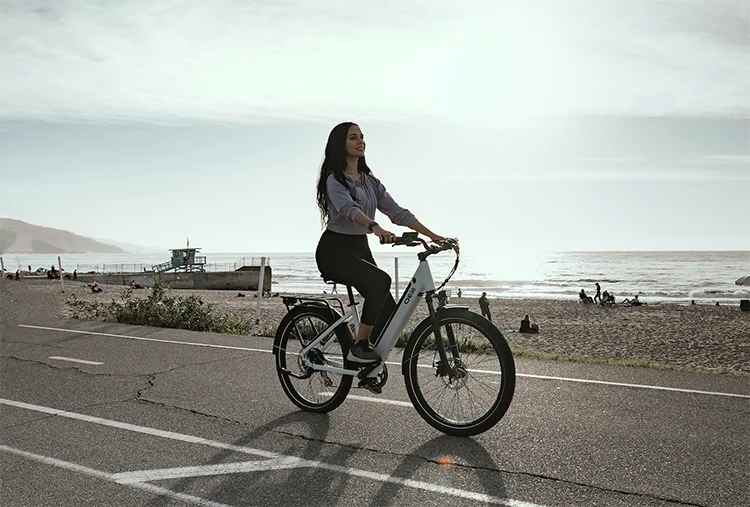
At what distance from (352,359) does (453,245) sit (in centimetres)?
124

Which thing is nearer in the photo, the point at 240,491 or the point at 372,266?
the point at 240,491

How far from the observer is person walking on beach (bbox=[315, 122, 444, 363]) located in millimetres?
4883

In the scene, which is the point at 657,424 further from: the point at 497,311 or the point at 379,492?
the point at 497,311

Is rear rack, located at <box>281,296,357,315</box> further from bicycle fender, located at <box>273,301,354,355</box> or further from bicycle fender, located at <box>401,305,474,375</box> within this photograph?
bicycle fender, located at <box>401,305,474,375</box>

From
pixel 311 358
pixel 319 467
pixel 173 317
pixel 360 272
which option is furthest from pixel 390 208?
pixel 173 317

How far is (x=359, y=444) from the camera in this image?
4.53m

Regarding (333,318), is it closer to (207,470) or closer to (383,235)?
(383,235)

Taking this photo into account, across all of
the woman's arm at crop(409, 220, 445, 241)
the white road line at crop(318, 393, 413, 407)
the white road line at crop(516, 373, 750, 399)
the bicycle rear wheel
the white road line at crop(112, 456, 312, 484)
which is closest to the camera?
the white road line at crop(112, 456, 312, 484)

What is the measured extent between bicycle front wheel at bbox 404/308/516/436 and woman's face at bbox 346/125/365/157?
153 centimetres

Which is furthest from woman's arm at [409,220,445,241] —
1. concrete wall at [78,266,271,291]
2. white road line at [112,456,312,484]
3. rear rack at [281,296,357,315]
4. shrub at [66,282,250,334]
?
concrete wall at [78,266,271,291]

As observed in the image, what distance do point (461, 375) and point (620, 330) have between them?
1771 cm

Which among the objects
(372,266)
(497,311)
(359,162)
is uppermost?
(359,162)

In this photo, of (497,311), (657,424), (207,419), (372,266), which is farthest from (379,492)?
(497,311)

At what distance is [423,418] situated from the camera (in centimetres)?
492
